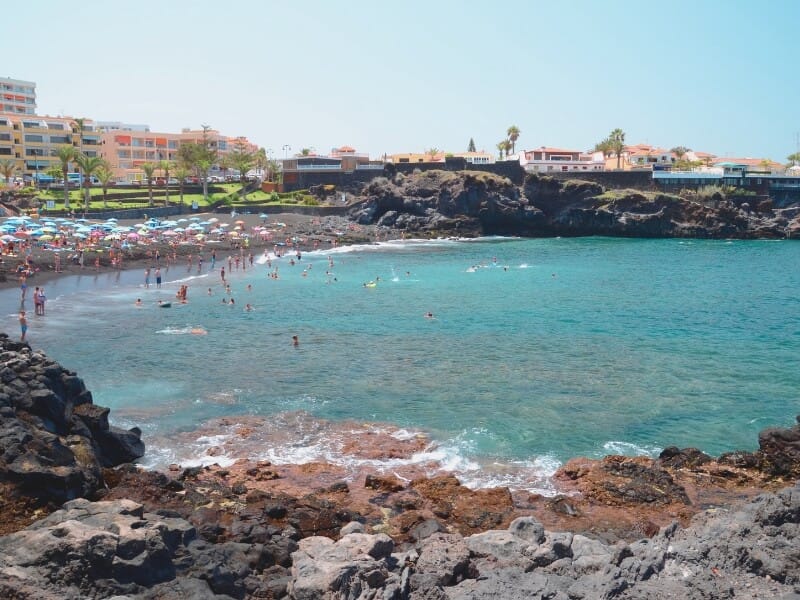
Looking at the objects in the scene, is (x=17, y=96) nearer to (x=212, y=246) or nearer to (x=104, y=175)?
(x=104, y=175)

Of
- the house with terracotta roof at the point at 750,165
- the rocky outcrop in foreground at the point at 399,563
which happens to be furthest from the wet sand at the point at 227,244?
the house with terracotta roof at the point at 750,165

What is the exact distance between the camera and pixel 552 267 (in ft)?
227

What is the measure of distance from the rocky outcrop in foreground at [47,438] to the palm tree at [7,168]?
7625cm

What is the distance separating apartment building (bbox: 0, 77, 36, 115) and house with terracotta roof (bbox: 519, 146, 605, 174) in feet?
277

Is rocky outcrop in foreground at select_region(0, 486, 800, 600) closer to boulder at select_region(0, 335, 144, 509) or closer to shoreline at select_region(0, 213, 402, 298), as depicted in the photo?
boulder at select_region(0, 335, 144, 509)

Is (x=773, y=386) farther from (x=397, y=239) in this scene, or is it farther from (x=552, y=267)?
(x=397, y=239)

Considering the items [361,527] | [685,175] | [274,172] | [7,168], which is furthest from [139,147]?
[361,527]

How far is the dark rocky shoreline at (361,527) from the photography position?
11.4 m

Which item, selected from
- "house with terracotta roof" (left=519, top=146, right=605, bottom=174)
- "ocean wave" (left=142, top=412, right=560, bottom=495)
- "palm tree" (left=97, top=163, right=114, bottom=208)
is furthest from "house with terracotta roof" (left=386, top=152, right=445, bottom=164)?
"ocean wave" (left=142, top=412, right=560, bottom=495)

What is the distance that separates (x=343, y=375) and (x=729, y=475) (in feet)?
51.4

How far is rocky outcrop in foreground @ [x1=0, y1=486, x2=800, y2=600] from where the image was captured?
36.9 ft

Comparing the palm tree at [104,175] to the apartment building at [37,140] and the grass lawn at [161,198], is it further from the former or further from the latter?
the apartment building at [37,140]

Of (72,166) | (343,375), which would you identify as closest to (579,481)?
(343,375)

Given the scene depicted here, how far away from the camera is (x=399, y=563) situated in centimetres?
1241
